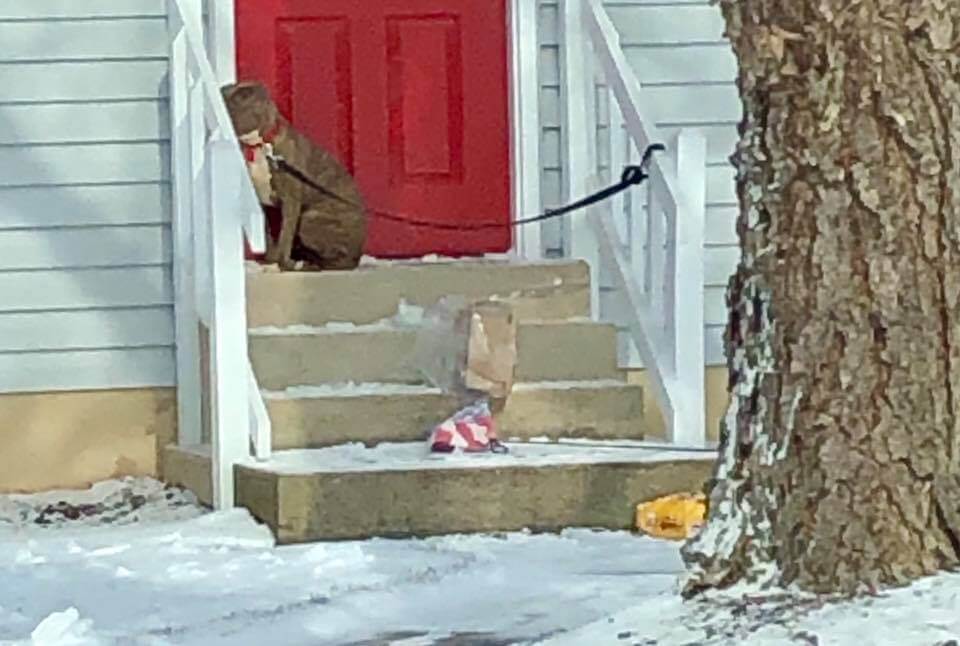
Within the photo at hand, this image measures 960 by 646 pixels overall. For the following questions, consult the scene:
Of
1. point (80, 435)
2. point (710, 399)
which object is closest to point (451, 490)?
point (80, 435)

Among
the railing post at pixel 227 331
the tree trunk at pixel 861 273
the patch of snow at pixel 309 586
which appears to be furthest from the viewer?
the railing post at pixel 227 331

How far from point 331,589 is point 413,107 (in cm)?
291

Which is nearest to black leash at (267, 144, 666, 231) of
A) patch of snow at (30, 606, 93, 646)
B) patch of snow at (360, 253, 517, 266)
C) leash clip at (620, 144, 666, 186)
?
leash clip at (620, 144, 666, 186)

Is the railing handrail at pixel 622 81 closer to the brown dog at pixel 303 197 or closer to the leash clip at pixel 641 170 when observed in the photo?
the leash clip at pixel 641 170

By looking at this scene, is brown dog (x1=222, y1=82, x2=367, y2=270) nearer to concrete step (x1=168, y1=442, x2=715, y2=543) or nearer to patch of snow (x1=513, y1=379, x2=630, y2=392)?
patch of snow (x1=513, y1=379, x2=630, y2=392)

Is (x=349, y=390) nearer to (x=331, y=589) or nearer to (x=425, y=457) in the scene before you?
(x=425, y=457)

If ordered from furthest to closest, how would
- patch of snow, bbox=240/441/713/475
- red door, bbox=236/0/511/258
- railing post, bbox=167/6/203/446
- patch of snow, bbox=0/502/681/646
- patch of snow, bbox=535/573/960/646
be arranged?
red door, bbox=236/0/511/258, railing post, bbox=167/6/203/446, patch of snow, bbox=240/441/713/475, patch of snow, bbox=0/502/681/646, patch of snow, bbox=535/573/960/646

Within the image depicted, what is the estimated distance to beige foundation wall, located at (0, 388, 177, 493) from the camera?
25.5 ft

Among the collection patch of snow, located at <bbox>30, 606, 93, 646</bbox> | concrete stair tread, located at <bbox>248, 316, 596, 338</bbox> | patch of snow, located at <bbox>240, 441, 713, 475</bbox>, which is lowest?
patch of snow, located at <bbox>30, 606, 93, 646</bbox>

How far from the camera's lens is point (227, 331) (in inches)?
260

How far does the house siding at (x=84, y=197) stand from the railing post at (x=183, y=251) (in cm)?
10

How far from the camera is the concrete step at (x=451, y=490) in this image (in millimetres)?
6281

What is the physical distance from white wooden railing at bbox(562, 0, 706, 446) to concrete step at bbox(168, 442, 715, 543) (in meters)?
0.49

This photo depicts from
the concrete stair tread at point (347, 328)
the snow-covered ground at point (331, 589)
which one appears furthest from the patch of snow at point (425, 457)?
the concrete stair tread at point (347, 328)
